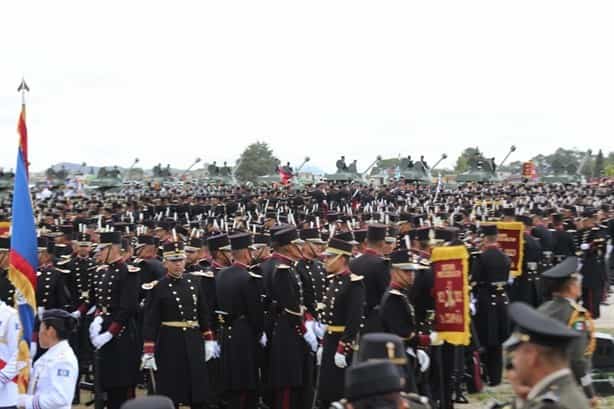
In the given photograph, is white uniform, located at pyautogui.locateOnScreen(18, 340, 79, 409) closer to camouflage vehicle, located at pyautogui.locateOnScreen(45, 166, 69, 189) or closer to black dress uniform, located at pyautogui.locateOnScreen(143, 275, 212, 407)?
black dress uniform, located at pyautogui.locateOnScreen(143, 275, 212, 407)

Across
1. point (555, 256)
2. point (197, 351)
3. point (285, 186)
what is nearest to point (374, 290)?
point (197, 351)

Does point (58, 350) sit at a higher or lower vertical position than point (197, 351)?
higher

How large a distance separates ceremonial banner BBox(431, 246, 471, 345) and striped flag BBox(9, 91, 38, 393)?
384 cm

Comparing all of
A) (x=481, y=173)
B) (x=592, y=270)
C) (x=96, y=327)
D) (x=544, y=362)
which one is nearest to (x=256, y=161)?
(x=481, y=173)

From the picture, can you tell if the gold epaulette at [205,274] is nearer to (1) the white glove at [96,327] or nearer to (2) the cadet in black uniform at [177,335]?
(2) the cadet in black uniform at [177,335]

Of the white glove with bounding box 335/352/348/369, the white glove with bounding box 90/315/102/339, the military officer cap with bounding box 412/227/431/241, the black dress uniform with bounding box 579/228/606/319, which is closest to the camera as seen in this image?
the white glove with bounding box 335/352/348/369

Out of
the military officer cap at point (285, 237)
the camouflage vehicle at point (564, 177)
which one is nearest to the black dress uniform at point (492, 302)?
the military officer cap at point (285, 237)

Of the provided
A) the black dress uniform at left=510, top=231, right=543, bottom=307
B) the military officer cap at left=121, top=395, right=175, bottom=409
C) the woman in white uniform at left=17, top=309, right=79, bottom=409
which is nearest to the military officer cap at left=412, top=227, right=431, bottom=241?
the black dress uniform at left=510, top=231, right=543, bottom=307

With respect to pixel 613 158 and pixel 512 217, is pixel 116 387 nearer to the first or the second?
pixel 512 217

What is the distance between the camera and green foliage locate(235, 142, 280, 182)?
79188 millimetres

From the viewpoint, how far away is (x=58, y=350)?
591 cm

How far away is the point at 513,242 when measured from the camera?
501 inches

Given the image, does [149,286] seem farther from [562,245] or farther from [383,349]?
[562,245]

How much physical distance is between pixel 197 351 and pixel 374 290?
210cm
